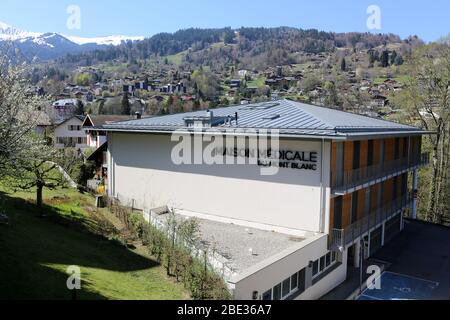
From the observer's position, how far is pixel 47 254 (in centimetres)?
1363

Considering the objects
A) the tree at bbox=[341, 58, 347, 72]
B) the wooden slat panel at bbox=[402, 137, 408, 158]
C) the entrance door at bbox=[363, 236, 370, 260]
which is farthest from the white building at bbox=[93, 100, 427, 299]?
the tree at bbox=[341, 58, 347, 72]

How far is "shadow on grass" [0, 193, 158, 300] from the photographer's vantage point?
34.2 feet

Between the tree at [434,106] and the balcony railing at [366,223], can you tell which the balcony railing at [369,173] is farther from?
the tree at [434,106]

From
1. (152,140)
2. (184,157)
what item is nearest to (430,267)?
(184,157)

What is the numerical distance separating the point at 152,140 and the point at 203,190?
4405 mm

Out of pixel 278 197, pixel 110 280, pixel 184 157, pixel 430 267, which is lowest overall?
pixel 430 267

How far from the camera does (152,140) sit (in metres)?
23.1

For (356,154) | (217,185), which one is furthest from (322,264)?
(217,185)

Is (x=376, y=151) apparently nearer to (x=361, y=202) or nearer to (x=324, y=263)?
(x=361, y=202)

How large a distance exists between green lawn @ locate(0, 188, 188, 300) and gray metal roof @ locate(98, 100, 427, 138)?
6264 mm

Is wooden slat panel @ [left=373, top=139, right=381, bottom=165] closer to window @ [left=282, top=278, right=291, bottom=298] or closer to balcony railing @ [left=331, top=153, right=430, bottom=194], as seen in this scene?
balcony railing @ [left=331, top=153, right=430, bottom=194]

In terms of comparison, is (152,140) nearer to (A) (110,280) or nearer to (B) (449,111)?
(A) (110,280)

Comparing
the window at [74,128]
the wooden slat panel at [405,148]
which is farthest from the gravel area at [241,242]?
the window at [74,128]

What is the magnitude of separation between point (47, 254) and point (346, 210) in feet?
41.1
